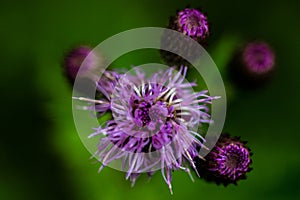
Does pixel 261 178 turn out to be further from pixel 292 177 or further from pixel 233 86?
pixel 233 86

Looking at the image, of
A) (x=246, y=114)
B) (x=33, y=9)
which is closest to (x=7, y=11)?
(x=33, y=9)

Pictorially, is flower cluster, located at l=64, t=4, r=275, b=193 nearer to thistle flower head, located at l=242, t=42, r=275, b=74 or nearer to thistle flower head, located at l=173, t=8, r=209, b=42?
thistle flower head, located at l=173, t=8, r=209, b=42

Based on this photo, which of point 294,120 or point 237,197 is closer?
point 237,197

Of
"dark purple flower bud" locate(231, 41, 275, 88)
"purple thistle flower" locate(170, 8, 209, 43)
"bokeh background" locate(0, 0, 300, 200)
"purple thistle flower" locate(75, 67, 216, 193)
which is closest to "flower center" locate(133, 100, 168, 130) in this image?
"purple thistle flower" locate(75, 67, 216, 193)

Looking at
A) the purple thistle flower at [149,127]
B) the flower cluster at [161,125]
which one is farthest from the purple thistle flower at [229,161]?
the purple thistle flower at [149,127]

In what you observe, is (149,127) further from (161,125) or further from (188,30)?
(188,30)
